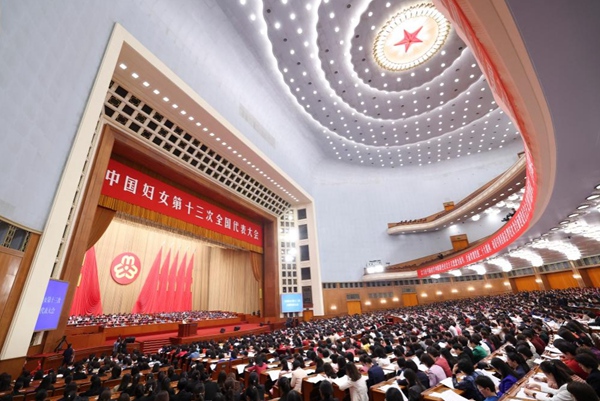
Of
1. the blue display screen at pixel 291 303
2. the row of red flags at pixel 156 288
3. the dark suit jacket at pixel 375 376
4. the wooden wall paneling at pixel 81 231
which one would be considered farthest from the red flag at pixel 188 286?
the dark suit jacket at pixel 375 376

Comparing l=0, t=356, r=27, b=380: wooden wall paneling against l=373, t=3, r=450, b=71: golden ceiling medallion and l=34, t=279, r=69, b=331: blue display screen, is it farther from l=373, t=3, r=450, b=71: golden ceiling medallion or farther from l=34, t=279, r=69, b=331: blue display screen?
l=373, t=3, r=450, b=71: golden ceiling medallion

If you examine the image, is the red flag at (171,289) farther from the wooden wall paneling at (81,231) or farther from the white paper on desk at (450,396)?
the white paper on desk at (450,396)

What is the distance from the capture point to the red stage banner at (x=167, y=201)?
1097 cm

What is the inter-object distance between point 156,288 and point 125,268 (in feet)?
8.17

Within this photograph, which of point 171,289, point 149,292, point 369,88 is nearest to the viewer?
point 149,292

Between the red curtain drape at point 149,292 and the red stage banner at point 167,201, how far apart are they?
278 inches

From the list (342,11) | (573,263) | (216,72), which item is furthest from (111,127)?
(573,263)

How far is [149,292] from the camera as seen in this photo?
18094 millimetres

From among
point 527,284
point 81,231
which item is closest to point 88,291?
point 81,231

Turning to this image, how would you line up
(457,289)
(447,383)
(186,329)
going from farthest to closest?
(457,289) → (186,329) → (447,383)

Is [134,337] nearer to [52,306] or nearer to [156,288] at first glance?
[52,306]

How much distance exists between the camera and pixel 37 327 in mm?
6348

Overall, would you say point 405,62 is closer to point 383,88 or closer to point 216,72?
point 383,88

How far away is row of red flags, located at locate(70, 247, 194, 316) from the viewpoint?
15.2 meters
